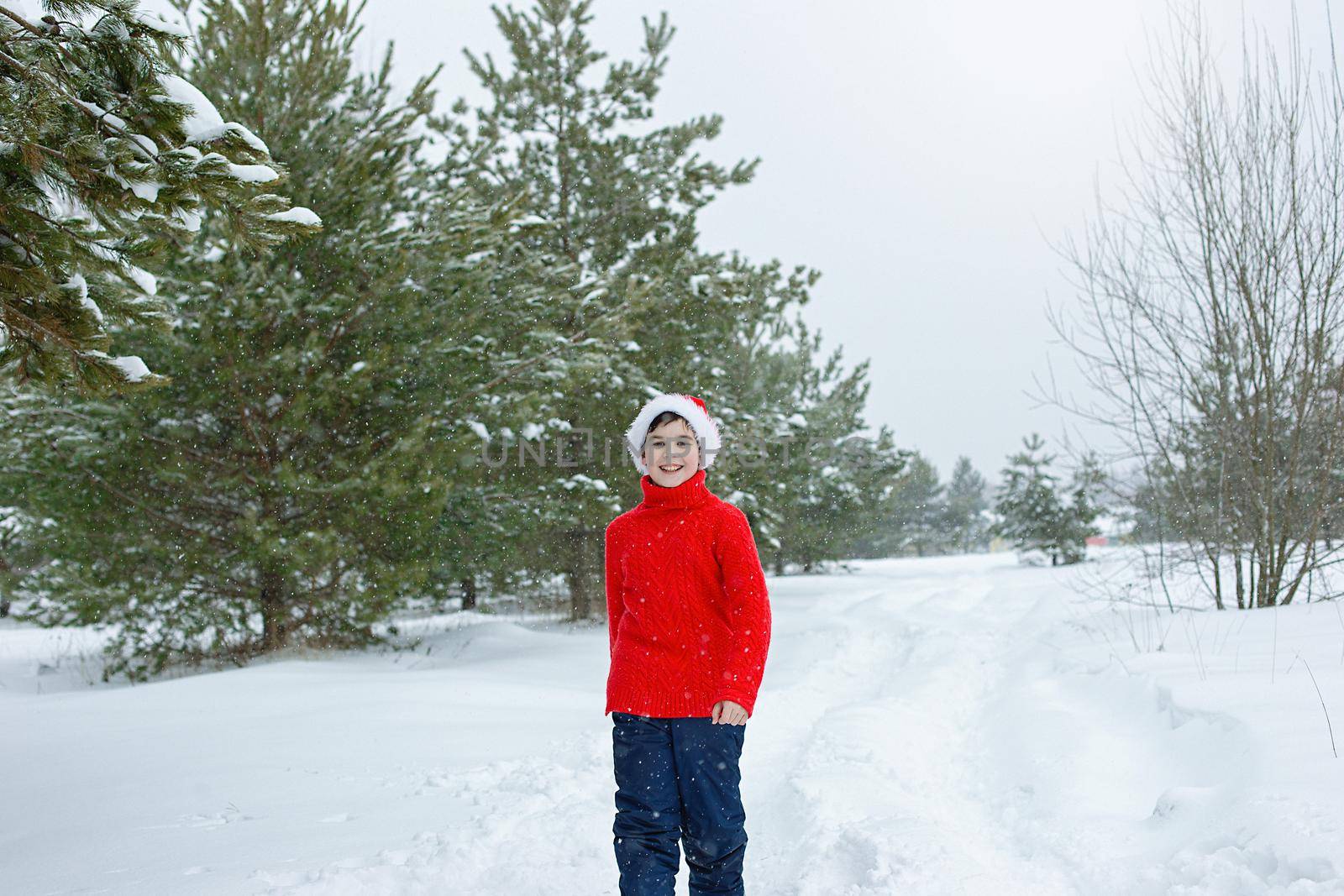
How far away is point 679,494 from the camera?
2.81m

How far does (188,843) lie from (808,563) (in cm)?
2402

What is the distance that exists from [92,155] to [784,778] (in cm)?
400

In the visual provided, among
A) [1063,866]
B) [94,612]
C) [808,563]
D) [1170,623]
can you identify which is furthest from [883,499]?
[1063,866]

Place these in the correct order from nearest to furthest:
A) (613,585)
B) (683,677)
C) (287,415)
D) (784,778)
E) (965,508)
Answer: (683,677) → (613,585) → (784,778) → (287,415) → (965,508)

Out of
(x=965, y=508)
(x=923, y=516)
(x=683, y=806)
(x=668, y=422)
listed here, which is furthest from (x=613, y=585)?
(x=965, y=508)

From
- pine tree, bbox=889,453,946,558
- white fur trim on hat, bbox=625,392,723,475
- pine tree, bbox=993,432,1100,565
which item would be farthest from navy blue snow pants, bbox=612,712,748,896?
pine tree, bbox=889,453,946,558

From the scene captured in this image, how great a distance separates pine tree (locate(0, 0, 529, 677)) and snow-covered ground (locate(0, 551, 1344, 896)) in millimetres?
1073

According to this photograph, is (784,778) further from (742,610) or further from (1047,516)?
(1047,516)

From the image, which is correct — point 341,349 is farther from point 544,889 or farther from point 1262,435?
point 1262,435

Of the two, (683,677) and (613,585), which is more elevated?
(613,585)

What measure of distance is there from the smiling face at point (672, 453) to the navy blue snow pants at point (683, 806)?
0.79 m

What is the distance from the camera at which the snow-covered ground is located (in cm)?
293

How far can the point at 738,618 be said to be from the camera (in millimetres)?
2662

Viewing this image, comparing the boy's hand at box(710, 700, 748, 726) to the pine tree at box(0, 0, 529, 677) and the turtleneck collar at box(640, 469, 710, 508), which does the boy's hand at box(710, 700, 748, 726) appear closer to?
the turtleneck collar at box(640, 469, 710, 508)
